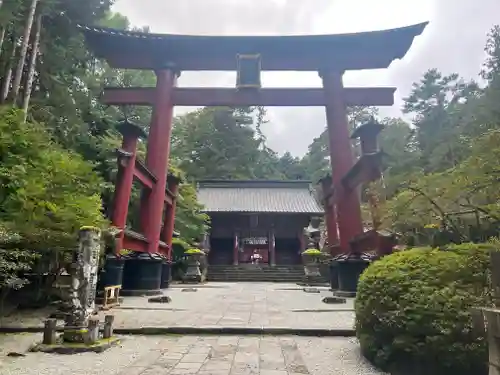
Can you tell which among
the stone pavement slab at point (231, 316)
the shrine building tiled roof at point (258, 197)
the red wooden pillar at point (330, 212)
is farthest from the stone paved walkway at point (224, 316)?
the shrine building tiled roof at point (258, 197)

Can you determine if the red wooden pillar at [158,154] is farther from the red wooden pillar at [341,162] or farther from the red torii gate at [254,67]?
the red wooden pillar at [341,162]

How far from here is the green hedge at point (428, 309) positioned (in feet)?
9.52

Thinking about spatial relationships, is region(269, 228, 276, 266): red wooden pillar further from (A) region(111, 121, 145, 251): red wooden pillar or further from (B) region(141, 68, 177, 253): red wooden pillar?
(A) region(111, 121, 145, 251): red wooden pillar

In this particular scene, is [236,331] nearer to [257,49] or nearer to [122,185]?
[122,185]

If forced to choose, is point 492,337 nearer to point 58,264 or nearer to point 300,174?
point 58,264

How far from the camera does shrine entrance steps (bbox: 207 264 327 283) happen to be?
70.3ft

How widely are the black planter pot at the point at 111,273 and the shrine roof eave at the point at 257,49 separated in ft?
20.7

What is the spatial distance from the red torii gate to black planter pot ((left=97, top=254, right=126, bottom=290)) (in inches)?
76.8

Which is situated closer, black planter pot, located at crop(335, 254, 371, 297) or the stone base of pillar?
the stone base of pillar

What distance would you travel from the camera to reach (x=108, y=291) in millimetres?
7617

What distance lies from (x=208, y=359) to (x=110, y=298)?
4.64m

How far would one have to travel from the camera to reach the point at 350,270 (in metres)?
9.78

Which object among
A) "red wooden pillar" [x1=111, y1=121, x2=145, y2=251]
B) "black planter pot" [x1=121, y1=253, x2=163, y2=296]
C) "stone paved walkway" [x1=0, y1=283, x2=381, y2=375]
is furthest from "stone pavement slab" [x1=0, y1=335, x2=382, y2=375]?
"black planter pot" [x1=121, y1=253, x2=163, y2=296]

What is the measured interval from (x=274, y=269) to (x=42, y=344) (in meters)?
19.2
